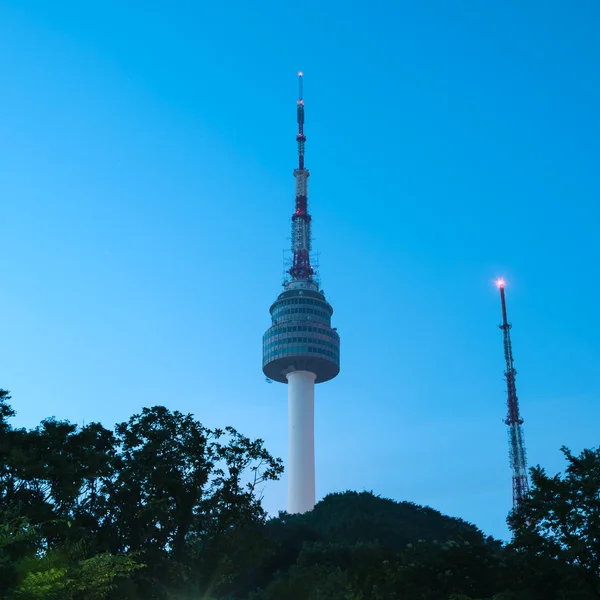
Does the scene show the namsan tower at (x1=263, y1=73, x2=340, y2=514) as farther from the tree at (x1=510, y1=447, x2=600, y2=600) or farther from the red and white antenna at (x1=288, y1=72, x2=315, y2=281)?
the tree at (x1=510, y1=447, x2=600, y2=600)

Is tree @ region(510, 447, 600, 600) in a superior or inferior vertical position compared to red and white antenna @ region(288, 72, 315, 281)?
inferior

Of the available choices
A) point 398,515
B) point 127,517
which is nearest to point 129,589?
point 127,517

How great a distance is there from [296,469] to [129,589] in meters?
127

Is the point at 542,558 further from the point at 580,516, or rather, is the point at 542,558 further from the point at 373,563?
the point at 373,563

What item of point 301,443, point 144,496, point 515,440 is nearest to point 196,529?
point 144,496

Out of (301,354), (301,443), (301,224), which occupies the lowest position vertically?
(301,443)

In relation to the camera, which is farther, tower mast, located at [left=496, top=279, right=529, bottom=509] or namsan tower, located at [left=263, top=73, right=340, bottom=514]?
namsan tower, located at [left=263, top=73, right=340, bottom=514]

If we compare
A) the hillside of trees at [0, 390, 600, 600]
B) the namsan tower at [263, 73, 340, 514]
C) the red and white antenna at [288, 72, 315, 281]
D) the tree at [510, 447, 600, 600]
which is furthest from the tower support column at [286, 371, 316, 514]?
the tree at [510, 447, 600, 600]

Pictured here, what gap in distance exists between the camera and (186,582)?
2056 inches

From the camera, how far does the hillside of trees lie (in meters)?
40.2

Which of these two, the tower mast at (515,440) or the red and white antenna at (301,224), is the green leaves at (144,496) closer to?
the tower mast at (515,440)

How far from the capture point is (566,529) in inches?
1638

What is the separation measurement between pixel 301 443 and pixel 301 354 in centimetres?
1872

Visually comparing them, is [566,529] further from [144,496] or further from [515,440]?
[515,440]
